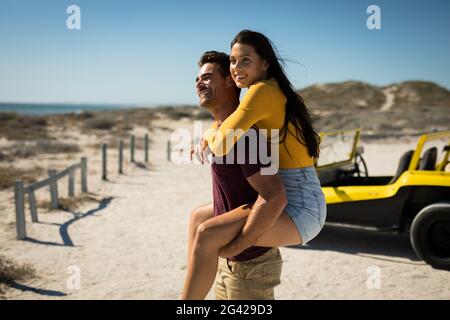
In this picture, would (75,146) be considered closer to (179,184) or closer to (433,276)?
(179,184)

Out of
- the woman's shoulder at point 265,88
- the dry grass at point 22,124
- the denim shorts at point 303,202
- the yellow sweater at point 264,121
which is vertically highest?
the woman's shoulder at point 265,88

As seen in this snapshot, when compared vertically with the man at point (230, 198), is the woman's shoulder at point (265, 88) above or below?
above

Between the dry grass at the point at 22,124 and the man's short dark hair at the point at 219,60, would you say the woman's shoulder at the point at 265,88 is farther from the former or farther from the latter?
the dry grass at the point at 22,124

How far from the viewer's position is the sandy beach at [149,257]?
4.55 m

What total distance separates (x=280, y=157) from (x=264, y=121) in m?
0.19

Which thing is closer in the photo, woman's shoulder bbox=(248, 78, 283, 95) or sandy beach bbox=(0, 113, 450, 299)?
woman's shoulder bbox=(248, 78, 283, 95)

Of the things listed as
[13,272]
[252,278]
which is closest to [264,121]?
[252,278]

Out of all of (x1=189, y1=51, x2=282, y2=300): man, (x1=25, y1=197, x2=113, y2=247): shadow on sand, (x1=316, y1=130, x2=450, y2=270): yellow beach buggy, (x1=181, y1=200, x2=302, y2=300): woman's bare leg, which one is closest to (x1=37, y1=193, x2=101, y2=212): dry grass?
(x1=25, y1=197, x2=113, y2=247): shadow on sand

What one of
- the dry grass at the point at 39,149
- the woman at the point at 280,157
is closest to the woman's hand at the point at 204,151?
the woman at the point at 280,157

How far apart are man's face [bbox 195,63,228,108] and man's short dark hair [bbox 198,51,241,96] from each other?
26 millimetres

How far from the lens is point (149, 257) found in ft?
18.5

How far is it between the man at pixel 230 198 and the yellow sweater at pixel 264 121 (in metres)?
0.13

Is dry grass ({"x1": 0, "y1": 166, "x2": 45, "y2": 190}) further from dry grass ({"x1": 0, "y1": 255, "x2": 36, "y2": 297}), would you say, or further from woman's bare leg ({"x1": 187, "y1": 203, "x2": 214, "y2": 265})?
woman's bare leg ({"x1": 187, "y1": 203, "x2": 214, "y2": 265})

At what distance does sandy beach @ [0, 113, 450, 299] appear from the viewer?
14.9ft
